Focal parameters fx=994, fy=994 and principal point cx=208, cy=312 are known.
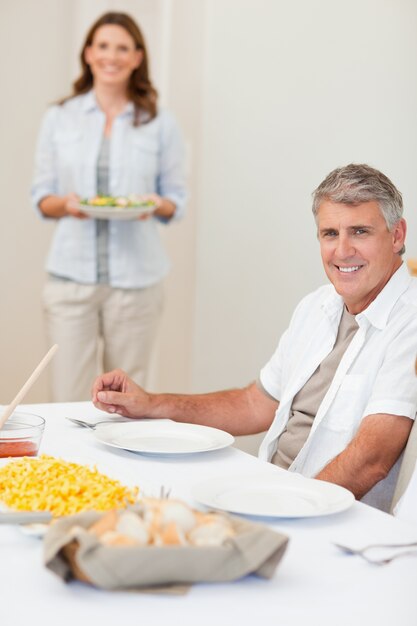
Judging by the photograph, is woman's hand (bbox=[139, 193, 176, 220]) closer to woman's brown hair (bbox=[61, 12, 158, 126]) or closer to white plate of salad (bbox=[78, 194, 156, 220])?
white plate of salad (bbox=[78, 194, 156, 220])

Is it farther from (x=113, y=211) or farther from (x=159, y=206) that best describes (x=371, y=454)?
(x=159, y=206)

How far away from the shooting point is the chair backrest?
1.88m

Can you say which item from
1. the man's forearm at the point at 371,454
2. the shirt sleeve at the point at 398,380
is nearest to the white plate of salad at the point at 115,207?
the shirt sleeve at the point at 398,380

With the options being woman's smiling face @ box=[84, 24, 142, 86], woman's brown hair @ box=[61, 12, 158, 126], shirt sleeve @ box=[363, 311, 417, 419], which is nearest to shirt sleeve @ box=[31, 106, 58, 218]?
woman's brown hair @ box=[61, 12, 158, 126]

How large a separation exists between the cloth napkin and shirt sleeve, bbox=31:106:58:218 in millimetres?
2886

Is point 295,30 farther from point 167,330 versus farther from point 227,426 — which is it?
point 227,426

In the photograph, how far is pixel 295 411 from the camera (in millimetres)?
2289

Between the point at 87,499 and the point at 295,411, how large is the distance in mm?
1010

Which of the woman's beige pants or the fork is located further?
the woman's beige pants

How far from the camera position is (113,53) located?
379cm

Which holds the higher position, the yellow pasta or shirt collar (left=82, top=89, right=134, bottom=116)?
shirt collar (left=82, top=89, right=134, bottom=116)

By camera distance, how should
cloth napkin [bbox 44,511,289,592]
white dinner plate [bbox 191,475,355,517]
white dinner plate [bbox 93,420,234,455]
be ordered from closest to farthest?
cloth napkin [bbox 44,511,289,592]
white dinner plate [bbox 191,475,355,517]
white dinner plate [bbox 93,420,234,455]

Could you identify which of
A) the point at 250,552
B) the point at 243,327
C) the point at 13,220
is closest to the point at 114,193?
the point at 243,327

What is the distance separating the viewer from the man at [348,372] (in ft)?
6.47
